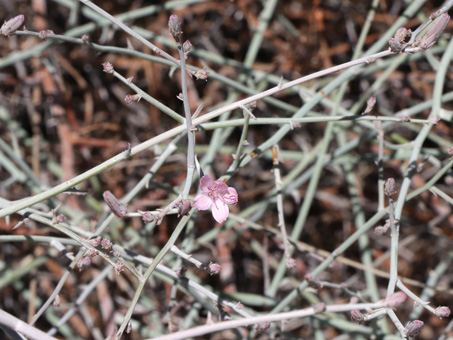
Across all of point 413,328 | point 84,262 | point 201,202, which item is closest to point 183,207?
point 201,202

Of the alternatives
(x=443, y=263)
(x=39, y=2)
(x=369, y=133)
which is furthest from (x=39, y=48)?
(x=443, y=263)

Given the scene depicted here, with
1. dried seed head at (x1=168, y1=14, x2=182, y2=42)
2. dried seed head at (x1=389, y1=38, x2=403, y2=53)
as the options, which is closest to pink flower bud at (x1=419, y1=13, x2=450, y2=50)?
dried seed head at (x1=389, y1=38, x2=403, y2=53)

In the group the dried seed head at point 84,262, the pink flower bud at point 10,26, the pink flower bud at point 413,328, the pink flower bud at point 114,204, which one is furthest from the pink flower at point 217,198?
the pink flower bud at point 10,26

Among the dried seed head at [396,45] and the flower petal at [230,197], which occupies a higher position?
the dried seed head at [396,45]

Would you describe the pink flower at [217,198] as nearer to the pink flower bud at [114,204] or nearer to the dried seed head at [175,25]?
the pink flower bud at [114,204]

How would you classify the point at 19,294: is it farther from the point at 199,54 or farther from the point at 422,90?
the point at 422,90

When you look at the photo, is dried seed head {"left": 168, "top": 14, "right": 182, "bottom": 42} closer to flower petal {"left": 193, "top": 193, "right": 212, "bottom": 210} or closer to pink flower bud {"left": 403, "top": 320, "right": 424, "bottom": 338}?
flower petal {"left": 193, "top": 193, "right": 212, "bottom": 210}

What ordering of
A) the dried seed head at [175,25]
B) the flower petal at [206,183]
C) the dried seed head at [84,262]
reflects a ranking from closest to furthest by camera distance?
1. the dried seed head at [175,25]
2. the flower petal at [206,183]
3. the dried seed head at [84,262]
